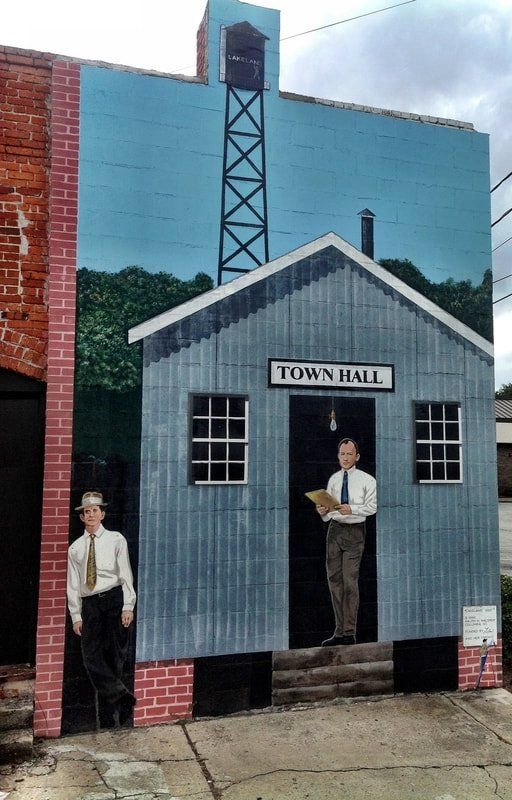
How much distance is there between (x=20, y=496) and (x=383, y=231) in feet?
16.6

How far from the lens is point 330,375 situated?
7.09 meters

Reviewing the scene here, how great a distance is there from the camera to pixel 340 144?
23.9 ft

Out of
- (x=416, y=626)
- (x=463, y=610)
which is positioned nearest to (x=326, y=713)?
(x=416, y=626)

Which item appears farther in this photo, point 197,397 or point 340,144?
point 340,144

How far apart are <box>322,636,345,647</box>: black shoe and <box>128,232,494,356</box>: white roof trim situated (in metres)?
3.88

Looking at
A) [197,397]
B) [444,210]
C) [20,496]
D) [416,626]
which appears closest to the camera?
[20,496]

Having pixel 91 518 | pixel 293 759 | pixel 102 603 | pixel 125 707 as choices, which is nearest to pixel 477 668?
pixel 293 759

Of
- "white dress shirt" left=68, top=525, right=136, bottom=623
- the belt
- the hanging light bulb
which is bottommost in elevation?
the belt

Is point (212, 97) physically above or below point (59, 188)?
above

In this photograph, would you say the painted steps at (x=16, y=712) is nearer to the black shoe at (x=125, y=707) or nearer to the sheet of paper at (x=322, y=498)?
the black shoe at (x=125, y=707)

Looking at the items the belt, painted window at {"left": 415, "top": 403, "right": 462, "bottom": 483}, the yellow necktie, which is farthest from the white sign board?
the yellow necktie

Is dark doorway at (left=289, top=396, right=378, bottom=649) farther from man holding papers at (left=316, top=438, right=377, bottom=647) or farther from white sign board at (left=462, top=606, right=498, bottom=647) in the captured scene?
white sign board at (left=462, top=606, right=498, bottom=647)

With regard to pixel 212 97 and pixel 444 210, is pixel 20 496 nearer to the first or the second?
pixel 212 97

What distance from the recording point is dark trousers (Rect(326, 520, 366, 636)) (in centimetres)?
695
